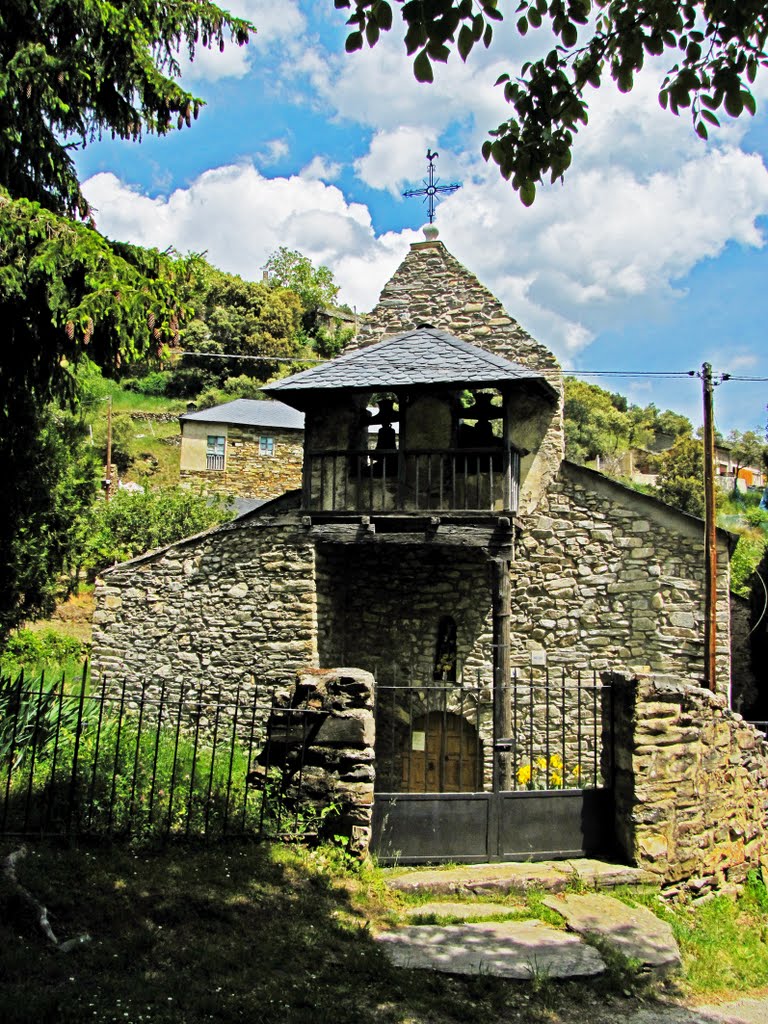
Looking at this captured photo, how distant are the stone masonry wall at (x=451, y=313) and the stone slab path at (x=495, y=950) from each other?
27.8ft

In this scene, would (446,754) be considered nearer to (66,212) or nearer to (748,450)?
(66,212)

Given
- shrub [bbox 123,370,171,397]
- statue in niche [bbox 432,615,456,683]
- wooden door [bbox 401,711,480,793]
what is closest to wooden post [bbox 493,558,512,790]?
statue in niche [bbox 432,615,456,683]

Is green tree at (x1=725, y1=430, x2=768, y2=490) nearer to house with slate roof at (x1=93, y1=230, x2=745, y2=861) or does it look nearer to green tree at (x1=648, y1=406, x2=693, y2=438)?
green tree at (x1=648, y1=406, x2=693, y2=438)

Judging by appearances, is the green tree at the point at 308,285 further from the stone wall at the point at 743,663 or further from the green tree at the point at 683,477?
the stone wall at the point at 743,663

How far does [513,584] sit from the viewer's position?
13258 millimetres

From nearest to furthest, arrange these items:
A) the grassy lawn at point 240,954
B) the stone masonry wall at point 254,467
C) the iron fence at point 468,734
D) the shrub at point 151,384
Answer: the grassy lawn at point 240,954
the iron fence at point 468,734
the stone masonry wall at point 254,467
the shrub at point 151,384

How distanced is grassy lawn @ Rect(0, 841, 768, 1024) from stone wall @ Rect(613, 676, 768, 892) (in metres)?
0.78

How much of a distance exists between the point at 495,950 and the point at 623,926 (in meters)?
1.16

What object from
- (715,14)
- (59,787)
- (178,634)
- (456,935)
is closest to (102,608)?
(178,634)

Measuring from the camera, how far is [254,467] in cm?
3409

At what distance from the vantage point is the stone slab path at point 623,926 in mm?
5727

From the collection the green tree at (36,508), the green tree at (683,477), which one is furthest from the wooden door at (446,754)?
the green tree at (683,477)

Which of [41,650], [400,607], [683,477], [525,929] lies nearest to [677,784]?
[525,929]

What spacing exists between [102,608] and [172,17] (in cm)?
900
